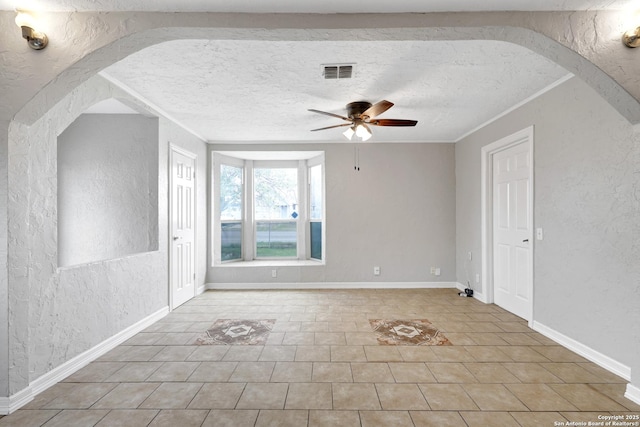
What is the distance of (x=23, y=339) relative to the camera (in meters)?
2.06

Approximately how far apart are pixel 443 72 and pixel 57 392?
392 centimetres

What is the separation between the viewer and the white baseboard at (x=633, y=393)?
2053 millimetres

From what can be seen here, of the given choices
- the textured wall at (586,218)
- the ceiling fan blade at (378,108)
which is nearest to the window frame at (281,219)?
the ceiling fan blade at (378,108)

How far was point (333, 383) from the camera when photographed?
232cm

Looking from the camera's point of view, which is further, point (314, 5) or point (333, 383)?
point (333, 383)

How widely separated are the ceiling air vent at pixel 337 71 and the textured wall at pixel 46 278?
1.99 meters

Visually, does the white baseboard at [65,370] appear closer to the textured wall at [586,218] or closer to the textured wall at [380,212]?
the textured wall at [380,212]

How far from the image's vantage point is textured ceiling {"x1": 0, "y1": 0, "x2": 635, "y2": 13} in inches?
69.4

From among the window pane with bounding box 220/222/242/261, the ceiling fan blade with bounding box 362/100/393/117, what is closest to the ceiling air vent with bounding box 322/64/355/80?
the ceiling fan blade with bounding box 362/100/393/117

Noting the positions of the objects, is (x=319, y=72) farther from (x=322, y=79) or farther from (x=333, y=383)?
(x=333, y=383)

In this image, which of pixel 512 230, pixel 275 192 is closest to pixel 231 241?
pixel 275 192

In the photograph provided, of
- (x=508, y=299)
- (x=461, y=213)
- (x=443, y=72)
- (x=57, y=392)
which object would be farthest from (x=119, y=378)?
(x=461, y=213)

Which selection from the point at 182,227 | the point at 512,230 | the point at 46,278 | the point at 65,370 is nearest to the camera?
the point at 46,278

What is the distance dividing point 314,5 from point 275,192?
4334mm
